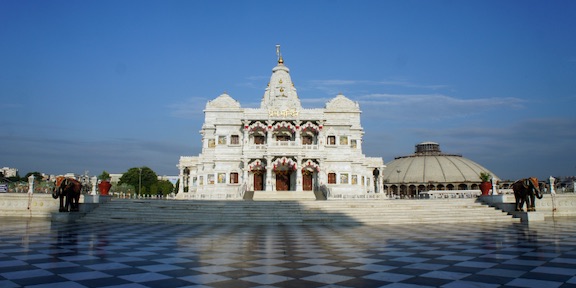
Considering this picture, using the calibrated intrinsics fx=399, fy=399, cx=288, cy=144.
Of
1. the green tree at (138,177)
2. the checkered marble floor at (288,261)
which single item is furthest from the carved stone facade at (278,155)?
the green tree at (138,177)

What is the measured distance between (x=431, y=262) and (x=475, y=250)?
2691 mm

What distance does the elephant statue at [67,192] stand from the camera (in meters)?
22.1

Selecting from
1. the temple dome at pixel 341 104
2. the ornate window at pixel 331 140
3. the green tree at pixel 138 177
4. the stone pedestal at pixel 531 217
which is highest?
the temple dome at pixel 341 104

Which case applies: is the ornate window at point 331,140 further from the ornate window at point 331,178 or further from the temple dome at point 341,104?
the temple dome at point 341,104

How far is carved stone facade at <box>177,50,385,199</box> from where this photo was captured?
1735 inches

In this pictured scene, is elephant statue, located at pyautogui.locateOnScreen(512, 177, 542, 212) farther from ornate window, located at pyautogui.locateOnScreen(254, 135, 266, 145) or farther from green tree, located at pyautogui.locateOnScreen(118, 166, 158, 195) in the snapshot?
green tree, located at pyautogui.locateOnScreen(118, 166, 158, 195)

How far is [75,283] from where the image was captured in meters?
7.13

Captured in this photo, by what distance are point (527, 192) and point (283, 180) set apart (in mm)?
27660

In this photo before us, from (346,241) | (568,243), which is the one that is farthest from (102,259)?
(568,243)

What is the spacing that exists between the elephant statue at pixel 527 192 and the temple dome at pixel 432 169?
67.6 m

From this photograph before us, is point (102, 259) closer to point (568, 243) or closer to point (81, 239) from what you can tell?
point (81, 239)

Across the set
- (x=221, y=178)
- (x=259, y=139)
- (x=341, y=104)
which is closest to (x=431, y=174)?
(x=341, y=104)

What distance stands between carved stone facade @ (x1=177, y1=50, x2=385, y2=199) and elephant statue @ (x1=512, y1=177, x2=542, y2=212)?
824 inches

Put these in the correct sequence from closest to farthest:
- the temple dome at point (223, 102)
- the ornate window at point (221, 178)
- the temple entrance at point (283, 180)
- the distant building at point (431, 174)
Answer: the temple entrance at point (283, 180) < the ornate window at point (221, 178) < the temple dome at point (223, 102) < the distant building at point (431, 174)
